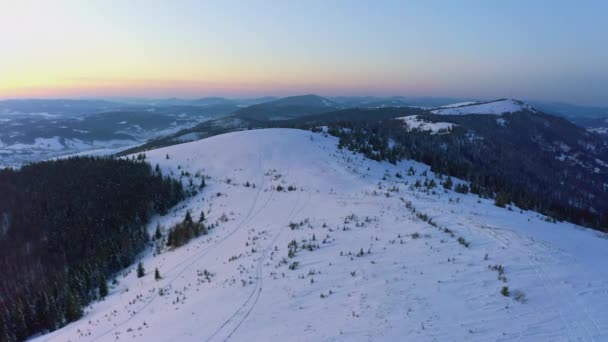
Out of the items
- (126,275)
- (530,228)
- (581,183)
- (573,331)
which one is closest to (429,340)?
(573,331)

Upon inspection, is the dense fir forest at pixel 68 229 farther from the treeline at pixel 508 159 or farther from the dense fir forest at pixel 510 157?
the treeline at pixel 508 159

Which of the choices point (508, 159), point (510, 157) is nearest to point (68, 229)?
point (508, 159)

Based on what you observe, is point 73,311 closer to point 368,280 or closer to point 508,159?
point 368,280

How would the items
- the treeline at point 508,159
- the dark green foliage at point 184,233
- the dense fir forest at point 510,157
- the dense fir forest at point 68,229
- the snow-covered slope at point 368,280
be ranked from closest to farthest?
the snow-covered slope at point 368,280 < the dense fir forest at point 68,229 < the dark green foliage at point 184,233 < the dense fir forest at point 510,157 < the treeline at point 508,159

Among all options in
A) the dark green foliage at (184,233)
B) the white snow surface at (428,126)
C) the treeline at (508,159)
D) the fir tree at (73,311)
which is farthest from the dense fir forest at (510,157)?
the fir tree at (73,311)

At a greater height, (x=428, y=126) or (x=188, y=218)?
(x=428, y=126)

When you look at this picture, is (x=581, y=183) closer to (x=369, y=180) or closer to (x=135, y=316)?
(x=369, y=180)
